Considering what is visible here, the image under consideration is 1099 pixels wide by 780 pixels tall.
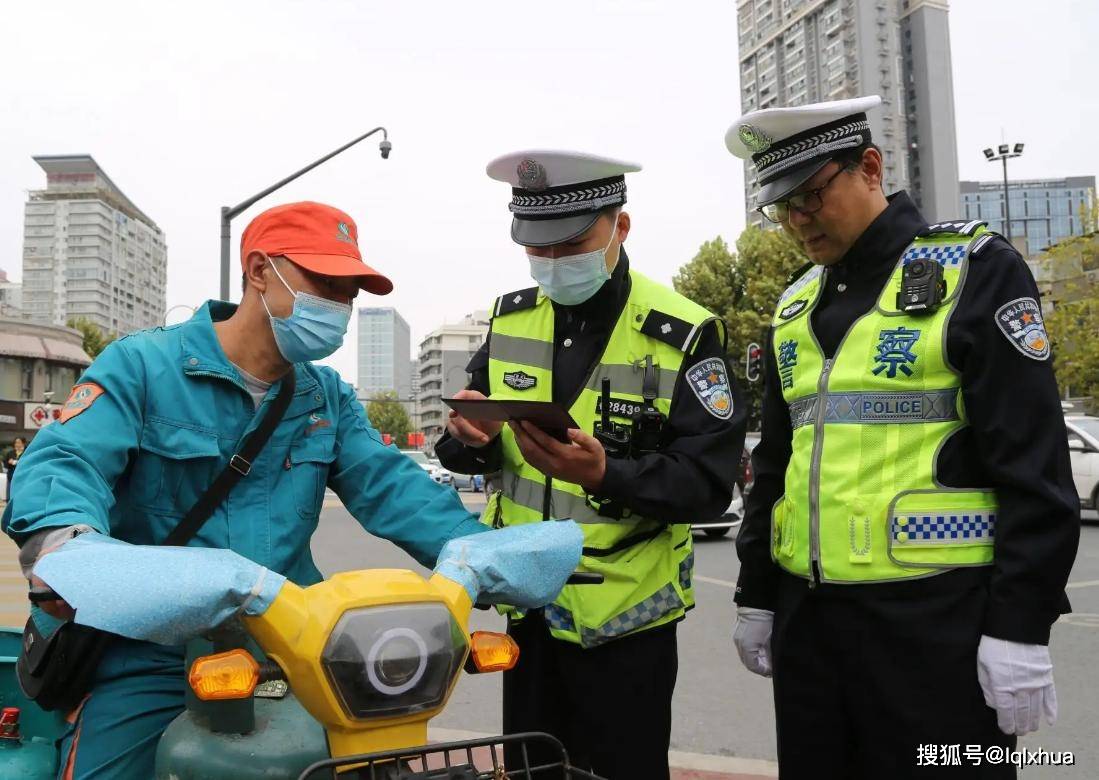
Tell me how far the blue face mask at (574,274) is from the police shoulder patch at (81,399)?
3.81 feet

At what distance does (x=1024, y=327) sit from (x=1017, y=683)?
78 cm

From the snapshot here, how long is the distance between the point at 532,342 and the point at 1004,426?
125 cm

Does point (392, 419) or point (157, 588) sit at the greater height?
point (392, 419)

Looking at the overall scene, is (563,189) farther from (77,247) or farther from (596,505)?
(77,247)

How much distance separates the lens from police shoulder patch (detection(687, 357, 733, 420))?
7.57 feet

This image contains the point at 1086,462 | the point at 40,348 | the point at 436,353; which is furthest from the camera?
the point at 436,353

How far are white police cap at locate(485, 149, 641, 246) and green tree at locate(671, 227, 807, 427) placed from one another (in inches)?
1040

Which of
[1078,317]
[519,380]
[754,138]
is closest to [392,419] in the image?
[1078,317]

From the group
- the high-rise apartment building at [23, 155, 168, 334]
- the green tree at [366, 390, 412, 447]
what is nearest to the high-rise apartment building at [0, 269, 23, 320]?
the high-rise apartment building at [23, 155, 168, 334]

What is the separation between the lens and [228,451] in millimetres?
2139

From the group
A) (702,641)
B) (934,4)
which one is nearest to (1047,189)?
(934,4)

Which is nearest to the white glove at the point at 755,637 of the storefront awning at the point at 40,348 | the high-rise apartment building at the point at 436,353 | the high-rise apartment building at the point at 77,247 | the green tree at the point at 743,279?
the green tree at the point at 743,279

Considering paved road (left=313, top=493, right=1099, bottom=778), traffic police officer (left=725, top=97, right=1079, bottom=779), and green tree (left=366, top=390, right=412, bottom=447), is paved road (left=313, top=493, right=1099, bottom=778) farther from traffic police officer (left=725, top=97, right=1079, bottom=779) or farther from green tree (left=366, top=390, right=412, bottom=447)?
green tree (left=366, top=390, right=412, bottom=447)

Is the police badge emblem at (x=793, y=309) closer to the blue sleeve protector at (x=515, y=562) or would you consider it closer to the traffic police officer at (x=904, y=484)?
the traffic police officer at (x=904, y=484)
